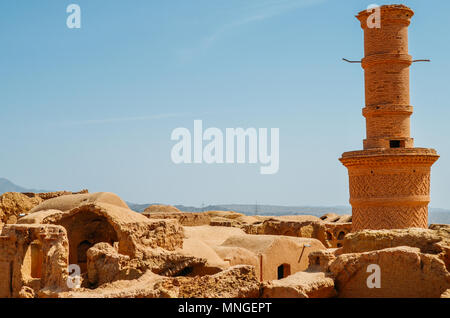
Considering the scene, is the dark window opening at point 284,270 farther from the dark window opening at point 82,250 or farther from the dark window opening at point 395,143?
the dark window opening at point 82,250

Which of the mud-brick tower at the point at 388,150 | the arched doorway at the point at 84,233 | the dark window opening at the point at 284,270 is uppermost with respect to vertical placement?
the mud-brick tower at the point at 388,150

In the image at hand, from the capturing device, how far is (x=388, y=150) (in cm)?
1631

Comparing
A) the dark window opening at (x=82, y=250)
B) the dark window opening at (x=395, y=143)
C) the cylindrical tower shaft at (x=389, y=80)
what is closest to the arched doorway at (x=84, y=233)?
the dark window opening at (x=82, y=250)

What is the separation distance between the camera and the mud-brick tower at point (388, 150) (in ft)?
53.4

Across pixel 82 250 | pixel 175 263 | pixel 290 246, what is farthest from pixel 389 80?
pixel 82 250

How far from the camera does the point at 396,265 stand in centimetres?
1002

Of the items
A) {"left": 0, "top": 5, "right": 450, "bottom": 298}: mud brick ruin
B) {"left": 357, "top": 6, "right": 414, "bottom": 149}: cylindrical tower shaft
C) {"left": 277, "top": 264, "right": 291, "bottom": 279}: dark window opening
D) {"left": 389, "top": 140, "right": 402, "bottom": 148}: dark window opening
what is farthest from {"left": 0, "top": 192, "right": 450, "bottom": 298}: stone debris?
{"left": 357, "top": 6, "right": 414, "bottom": 149}: cylindrical tower shaft

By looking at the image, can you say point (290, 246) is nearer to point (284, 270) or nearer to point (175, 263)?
point (284, 270)

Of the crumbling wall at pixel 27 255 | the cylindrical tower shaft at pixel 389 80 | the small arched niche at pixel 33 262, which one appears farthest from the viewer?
the cylindrical tower shaft at pixel 389 80

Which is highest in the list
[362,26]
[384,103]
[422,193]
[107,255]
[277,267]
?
[362,26]

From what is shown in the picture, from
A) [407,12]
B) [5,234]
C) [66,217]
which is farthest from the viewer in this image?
[407,12]
